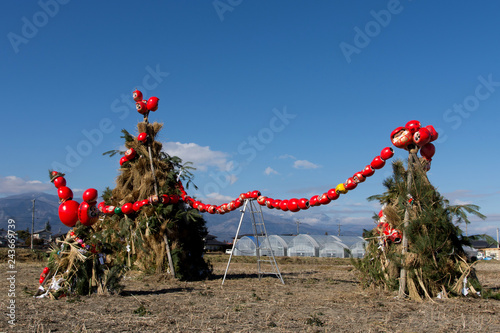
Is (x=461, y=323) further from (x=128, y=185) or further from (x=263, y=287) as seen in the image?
(x=128, y=185)

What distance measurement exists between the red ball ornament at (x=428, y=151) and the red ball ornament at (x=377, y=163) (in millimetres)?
1048

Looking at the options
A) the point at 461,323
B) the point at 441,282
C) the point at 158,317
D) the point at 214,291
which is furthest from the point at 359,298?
the point at 158,317

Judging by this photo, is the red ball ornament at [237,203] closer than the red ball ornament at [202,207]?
Yes

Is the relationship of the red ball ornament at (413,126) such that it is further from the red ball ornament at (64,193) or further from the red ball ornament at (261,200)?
the red ball ornament at (64,193)

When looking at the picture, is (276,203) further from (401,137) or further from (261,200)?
(401,137)

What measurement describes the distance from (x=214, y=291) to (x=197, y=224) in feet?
13.0

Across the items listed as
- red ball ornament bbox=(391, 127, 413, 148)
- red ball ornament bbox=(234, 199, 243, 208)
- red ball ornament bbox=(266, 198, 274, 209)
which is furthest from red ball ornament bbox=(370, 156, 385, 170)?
red ball ornament bbox=(234, 199, 243, 208)

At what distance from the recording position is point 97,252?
9883 millimetres

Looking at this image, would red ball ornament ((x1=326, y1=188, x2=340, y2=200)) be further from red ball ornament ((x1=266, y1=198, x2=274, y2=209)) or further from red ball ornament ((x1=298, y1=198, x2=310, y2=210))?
red ball ornament ((x1=266, y1=198, x2=274, y2=209))

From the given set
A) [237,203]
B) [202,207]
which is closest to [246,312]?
[237,203]

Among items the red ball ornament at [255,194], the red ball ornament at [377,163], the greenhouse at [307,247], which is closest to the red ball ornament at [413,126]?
the red ball ornament at [377,163]

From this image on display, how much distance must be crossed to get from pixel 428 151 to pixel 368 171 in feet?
5.01

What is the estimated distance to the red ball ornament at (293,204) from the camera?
12359mm

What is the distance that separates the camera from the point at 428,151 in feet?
33.7
